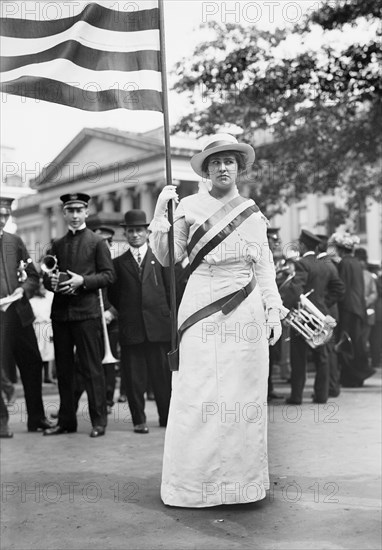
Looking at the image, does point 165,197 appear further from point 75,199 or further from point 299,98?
point 299,98

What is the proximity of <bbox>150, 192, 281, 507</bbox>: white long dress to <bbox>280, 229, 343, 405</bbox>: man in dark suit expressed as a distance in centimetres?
469

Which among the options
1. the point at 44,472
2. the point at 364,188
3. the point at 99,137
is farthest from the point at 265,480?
the point at 99,137

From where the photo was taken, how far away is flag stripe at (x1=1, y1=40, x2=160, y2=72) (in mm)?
5008

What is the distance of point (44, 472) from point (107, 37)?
3.16 metres

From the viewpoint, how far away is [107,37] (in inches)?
200

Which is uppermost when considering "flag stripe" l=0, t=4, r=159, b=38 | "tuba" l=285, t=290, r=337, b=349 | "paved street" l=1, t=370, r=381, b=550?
"flag stripe" l=0, t=4, r=159, b=38

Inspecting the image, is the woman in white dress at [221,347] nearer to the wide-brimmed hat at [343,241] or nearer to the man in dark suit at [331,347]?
the man in dark suit at [331,347]

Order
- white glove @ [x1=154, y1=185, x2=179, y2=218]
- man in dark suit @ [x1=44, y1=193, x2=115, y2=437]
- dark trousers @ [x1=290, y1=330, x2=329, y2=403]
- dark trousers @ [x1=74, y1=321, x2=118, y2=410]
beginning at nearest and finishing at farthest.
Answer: white glove @ [x1=154, y1=185, x2=179, y2=218] < man in dark suit @ [x1=44, y1=193, x2=115, y2=437] < dark trousers @ [x1=74, y1=321, x2=118, y2=410] < dark trousers @ [x1=290, y1=330, x2=329, y2=403]

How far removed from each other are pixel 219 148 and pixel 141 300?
3550 mm

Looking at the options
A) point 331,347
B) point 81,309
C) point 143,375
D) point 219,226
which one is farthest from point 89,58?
point 331,347

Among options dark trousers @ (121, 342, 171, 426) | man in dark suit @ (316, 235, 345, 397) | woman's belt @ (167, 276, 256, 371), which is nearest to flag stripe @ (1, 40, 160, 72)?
woman's belt @ (167, 276, 256, 371)

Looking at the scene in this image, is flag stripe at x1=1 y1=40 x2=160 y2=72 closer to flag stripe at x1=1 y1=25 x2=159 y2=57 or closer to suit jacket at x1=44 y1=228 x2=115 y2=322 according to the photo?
flag stripe at x1=1 y1=25 x2=159 y2=57

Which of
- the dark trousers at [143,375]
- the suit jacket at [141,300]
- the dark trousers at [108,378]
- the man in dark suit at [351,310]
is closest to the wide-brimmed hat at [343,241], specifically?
the man in dark suit at [351,310]

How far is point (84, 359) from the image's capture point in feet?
26.6
